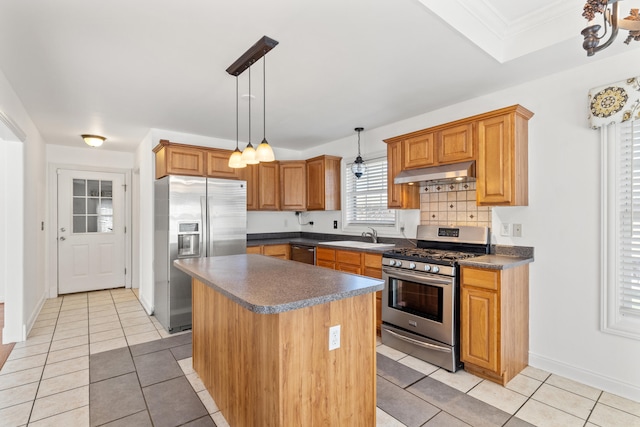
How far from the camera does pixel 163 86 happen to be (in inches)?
113

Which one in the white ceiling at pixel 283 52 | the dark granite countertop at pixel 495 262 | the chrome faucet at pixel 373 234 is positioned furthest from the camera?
the chrome faucet at pixel 373 234

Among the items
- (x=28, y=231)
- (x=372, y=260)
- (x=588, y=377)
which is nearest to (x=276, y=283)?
(x=372, y=260)

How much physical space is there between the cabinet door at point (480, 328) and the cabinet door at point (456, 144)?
1.20 metres

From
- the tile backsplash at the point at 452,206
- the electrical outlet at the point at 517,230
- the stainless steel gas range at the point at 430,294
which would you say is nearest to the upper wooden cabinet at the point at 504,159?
the electrical outlet at the point at 517,230

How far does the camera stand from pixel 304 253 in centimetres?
447

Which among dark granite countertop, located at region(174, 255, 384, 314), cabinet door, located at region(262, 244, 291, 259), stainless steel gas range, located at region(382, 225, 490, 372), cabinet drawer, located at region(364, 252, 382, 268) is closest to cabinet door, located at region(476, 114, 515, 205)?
stainless steel gas range, located at region(382, 225, 490, 372)

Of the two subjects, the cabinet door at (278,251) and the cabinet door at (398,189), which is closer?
the cabinet door at (398,189)

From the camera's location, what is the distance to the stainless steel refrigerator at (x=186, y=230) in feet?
11.9

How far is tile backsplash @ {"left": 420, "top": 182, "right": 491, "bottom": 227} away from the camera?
3.17 meters

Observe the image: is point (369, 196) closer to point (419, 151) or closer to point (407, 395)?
point (419, 151)

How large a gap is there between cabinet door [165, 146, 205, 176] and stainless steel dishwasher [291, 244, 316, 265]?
64.6 inches

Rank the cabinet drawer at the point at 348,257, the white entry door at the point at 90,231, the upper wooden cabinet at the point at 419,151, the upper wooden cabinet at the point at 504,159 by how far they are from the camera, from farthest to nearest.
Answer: the white entry door at the point at 90,231 → the cabinet drawer at the point at 348,257 → the upper wooden cabinet at the point at 419,151 → the upper wooden cabinet at the point at 504,159

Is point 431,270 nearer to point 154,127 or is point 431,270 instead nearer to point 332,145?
point 332,145

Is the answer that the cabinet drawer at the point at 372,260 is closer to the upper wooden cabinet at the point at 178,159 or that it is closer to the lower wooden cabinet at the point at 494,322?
the lower wooden cabinet at the point at 494,322
